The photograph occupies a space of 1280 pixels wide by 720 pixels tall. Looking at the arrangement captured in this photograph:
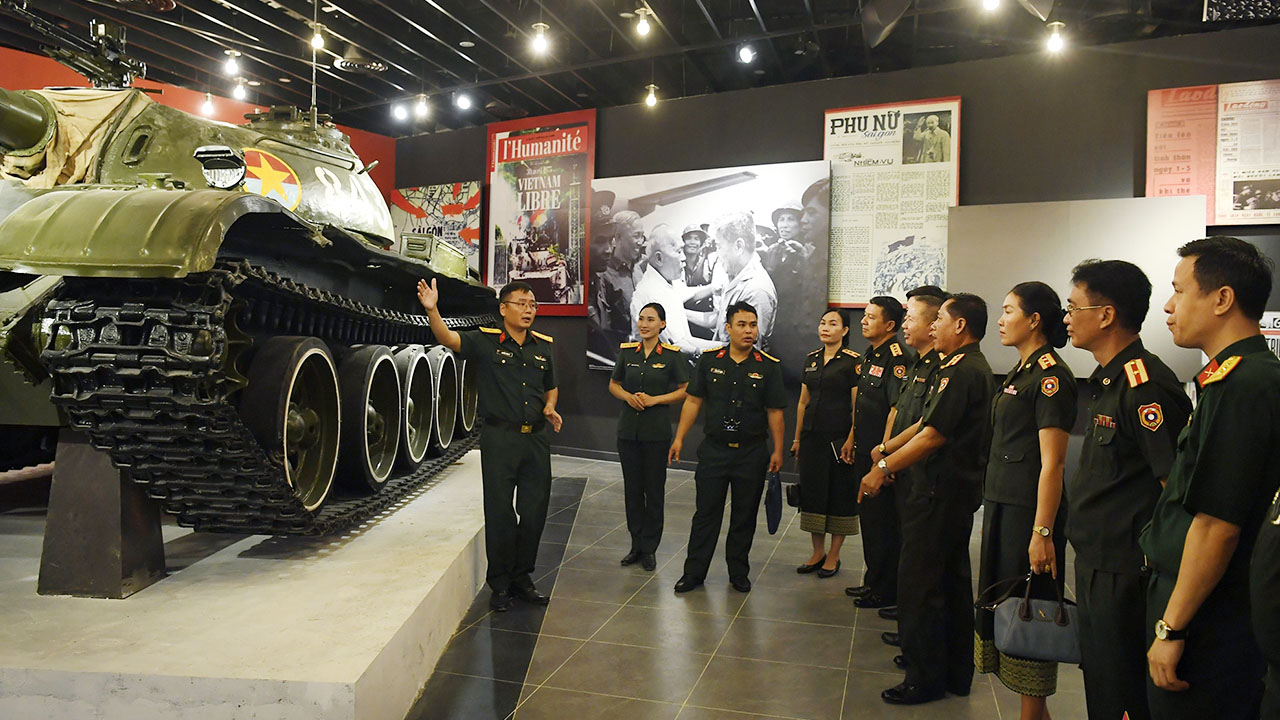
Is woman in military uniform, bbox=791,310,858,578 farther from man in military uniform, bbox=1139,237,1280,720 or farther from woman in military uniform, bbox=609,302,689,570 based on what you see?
man in military uniform, bbox=1139,237,1280,720

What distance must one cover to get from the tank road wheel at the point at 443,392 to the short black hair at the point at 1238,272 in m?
5.53

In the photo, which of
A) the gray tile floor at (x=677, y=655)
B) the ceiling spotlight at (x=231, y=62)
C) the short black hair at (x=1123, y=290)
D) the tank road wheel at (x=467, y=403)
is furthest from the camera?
the ceiling spotlight at (x=231, y=62)

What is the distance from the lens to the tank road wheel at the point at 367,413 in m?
5.10

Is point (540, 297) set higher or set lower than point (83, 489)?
higher

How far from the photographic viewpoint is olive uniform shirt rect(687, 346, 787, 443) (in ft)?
15.9

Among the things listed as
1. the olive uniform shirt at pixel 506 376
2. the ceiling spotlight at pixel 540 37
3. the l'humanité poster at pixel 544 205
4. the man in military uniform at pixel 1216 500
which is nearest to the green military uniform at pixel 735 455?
the olive uniform shirt at pixel 506 376

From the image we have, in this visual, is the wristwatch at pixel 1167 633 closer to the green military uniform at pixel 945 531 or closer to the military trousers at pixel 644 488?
the green military uniform at pixel 945 531

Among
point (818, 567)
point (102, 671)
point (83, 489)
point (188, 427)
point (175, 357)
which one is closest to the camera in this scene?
point (102, 671)

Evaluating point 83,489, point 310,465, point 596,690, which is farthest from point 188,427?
point 596,690

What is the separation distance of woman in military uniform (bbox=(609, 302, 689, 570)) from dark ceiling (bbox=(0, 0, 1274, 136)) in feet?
10.9

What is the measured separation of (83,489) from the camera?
365 cm

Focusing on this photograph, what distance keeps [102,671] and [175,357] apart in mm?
1097

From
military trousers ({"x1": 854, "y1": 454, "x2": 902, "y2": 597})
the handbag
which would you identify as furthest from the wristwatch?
military trousers ({"x1": 854, "y1": 454, "x2": 902, "y2": 597})

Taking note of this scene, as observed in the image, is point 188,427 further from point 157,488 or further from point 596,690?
point 596,690
